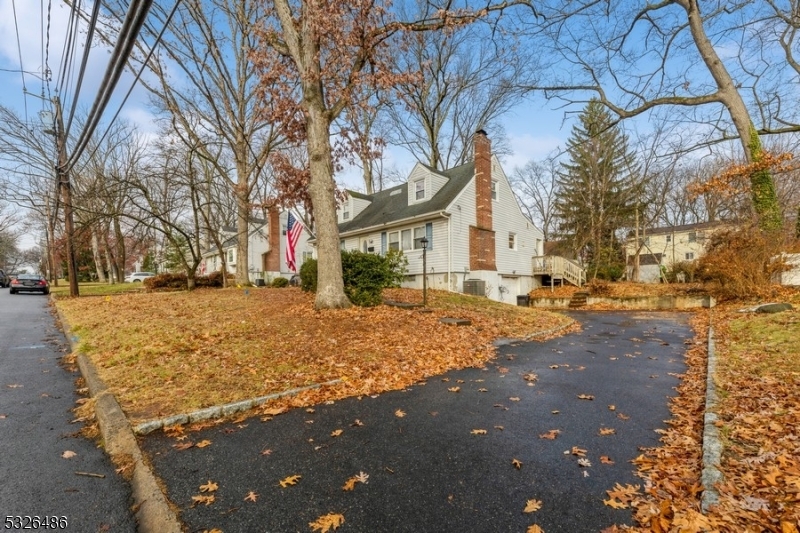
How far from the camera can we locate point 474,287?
60.6 feet

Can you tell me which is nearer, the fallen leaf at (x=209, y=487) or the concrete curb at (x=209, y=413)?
the fallen leaf at (x=209, y=487)

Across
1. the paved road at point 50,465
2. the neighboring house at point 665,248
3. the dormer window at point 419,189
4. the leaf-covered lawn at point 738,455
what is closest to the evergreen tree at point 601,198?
the neighboring house at point 665,248

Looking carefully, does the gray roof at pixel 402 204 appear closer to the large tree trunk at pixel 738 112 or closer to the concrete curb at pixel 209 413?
the large tree trunk at pixel 738 112

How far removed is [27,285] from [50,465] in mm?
27293

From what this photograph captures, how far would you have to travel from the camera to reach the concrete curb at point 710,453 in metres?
2.35

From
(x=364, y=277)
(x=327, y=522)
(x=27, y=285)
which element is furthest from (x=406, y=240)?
(x=27, y=285)

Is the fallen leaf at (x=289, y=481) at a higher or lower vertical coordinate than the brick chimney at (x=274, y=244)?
lower

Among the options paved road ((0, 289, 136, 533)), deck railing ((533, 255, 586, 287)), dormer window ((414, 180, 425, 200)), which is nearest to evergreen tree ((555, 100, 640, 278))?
deck railing ((533, 255, 586, 287))

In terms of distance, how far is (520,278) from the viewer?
2236cm

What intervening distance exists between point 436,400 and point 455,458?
4.76ft

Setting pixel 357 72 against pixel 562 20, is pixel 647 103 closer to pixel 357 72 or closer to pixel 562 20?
pixel 562 20

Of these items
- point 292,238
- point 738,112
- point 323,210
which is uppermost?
point 738,112

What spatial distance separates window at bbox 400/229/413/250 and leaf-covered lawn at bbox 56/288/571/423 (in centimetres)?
1001

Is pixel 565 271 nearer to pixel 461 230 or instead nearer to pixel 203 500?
pixel 461 230
